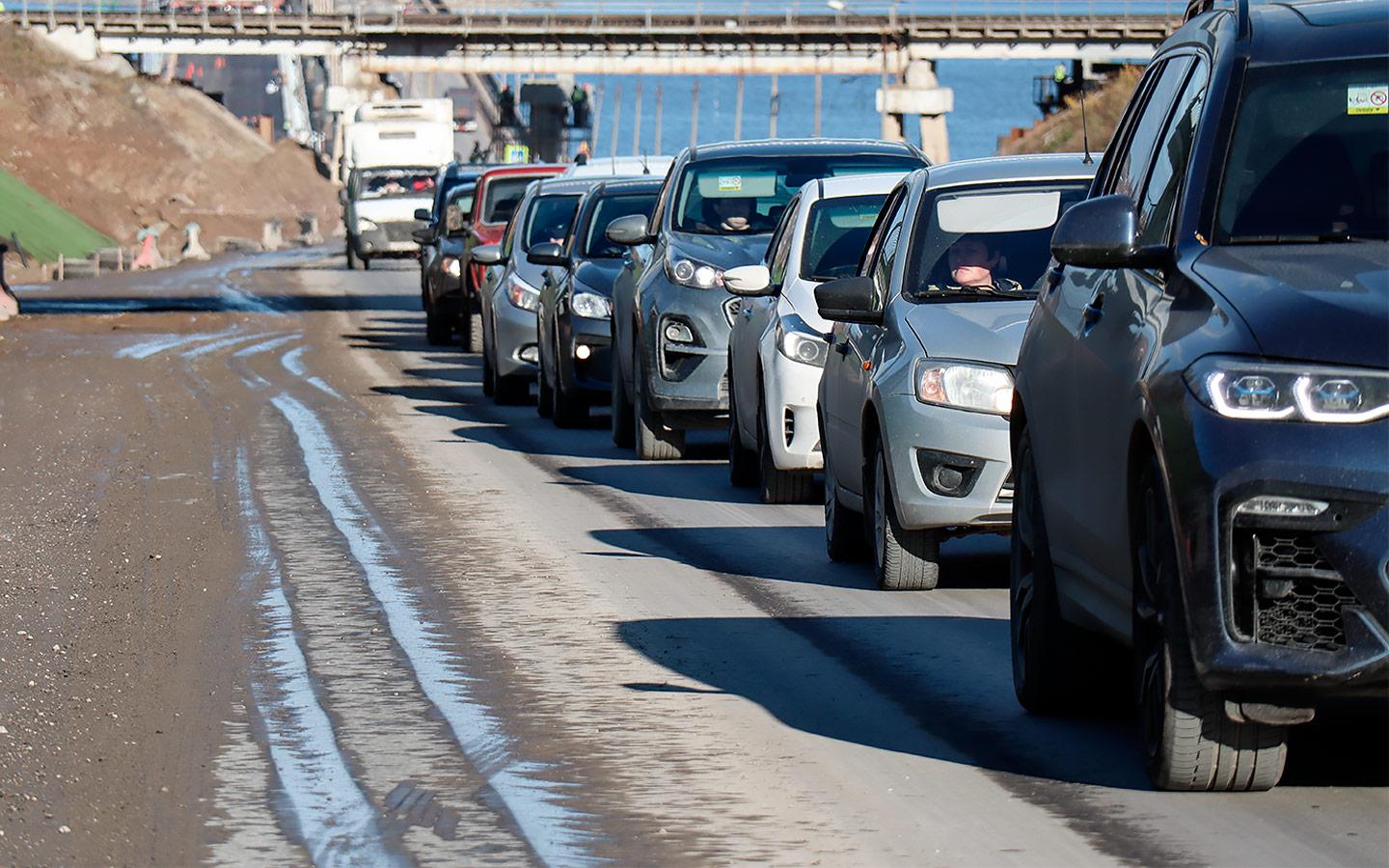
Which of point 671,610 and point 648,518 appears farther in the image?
point 648,518

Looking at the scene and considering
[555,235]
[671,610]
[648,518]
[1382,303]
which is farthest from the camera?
[555,235]

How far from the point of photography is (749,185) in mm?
16000

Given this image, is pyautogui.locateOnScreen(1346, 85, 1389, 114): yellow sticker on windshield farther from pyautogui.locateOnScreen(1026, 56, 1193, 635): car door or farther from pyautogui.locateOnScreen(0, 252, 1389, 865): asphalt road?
pyautogui.locateOnScreen(0, 252, 1389, 865): asphalt road

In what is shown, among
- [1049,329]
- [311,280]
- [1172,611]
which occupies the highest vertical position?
[1049,329]

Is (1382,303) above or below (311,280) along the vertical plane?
above

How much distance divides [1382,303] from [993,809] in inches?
58.8

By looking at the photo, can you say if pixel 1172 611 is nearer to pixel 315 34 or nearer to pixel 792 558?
pixel 792 558

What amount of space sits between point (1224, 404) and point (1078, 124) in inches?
3460

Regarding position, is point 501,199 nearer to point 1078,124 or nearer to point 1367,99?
point 1367,99

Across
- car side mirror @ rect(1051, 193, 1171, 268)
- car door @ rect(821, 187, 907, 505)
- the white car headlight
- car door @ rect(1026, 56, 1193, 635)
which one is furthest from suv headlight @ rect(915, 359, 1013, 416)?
the white car headlight

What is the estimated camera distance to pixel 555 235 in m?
22.8

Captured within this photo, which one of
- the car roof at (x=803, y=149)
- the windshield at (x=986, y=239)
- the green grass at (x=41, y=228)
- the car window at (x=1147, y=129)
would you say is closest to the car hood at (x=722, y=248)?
the car roof at (x=803, y=149)

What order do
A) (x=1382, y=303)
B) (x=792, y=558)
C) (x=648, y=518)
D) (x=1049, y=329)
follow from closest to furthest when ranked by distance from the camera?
1. (x=1382, y=303)
2. (x=1049, y=329)
3. (x=792, y=558)
4. (x=648, y=518)

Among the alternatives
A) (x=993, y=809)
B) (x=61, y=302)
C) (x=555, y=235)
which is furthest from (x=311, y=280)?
(x=993, y=809)
